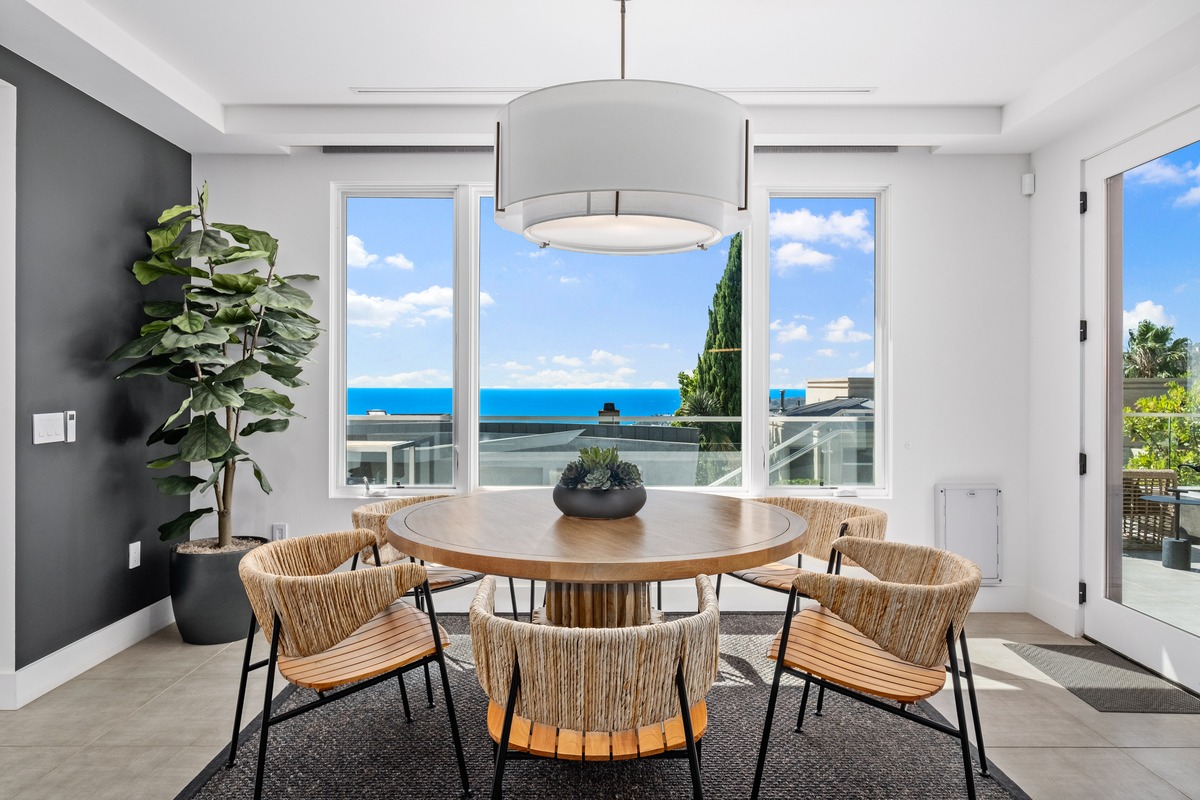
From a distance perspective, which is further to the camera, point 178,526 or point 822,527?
point 178,526

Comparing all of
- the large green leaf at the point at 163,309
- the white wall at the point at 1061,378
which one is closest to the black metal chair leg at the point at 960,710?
the white wall at the point at 1061,378

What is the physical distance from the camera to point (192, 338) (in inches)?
125

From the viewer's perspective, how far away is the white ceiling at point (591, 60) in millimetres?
2693

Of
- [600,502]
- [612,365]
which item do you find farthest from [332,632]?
[612,365]

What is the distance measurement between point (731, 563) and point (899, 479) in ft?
8.09

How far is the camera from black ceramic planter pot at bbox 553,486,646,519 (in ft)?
7.73

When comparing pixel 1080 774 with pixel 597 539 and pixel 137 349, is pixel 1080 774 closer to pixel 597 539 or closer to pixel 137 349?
pixel 597 539

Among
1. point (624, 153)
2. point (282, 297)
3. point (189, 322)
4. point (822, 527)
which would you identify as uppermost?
point (624, 153)

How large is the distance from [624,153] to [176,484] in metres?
2.74

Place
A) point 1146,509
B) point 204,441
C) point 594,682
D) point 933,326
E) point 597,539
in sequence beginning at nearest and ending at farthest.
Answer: point 594,682, point 597,539, point 1146,509, point 204,441, point 933,326

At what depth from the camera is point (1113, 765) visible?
2.32 m

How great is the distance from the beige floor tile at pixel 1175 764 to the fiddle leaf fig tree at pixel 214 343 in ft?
12.3

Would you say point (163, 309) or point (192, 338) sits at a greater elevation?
point (163, 309)

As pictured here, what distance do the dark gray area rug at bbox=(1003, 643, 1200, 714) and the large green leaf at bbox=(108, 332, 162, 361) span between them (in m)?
4.22
